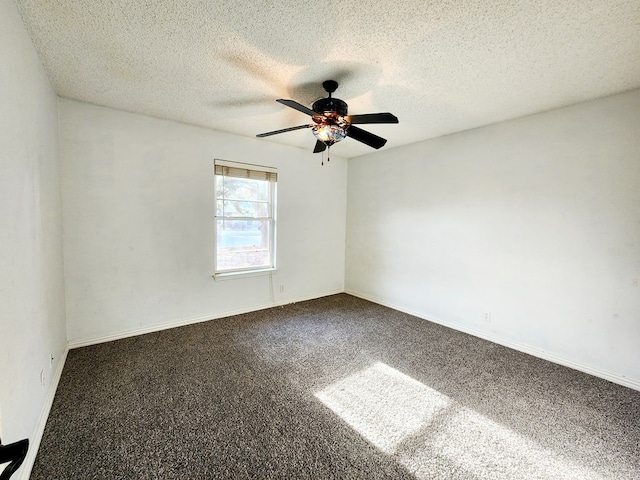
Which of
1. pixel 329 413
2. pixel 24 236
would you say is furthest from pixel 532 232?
pixel 24 236

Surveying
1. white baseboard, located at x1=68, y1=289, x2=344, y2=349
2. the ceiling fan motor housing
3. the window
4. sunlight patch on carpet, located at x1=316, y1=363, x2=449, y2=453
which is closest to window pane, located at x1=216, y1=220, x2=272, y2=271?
the window

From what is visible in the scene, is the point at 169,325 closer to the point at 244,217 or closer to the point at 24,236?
the point at 244,217

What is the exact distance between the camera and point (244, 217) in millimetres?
3912

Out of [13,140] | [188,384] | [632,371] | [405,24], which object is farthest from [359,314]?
[13,140]

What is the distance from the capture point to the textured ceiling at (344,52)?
5.06 ft

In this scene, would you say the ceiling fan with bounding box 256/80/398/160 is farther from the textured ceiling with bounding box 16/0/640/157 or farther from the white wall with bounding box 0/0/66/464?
the white wall with bounding box 0/0/66/464

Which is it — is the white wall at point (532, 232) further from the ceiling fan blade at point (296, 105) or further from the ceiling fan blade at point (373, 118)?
the ceiling fan blade at point (296, 105)

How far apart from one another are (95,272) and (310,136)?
2.89m

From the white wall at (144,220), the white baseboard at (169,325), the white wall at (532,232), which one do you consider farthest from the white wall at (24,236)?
the white wall at (532,232)

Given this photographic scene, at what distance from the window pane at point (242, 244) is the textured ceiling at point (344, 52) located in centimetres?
153

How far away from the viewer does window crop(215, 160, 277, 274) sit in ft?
12.2

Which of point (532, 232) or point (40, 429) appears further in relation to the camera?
point (532, 232)

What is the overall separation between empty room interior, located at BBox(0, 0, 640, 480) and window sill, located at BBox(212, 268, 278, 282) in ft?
0.22

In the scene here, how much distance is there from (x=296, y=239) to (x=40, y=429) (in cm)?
320
